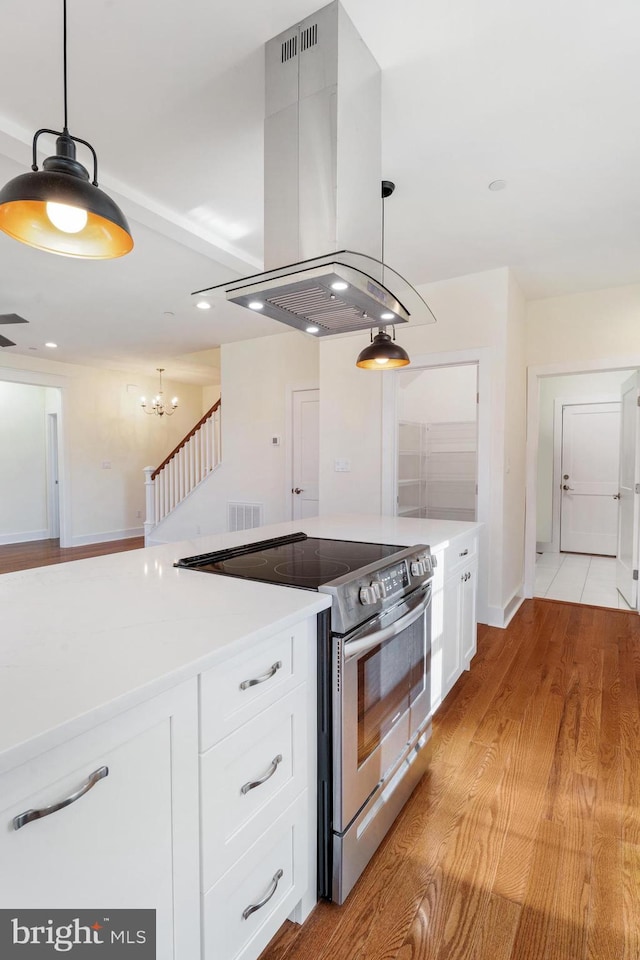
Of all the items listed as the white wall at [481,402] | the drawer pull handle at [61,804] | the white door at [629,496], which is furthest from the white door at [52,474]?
the drawer pull handle at [61,804]

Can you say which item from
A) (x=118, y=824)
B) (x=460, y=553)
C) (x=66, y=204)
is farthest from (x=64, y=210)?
(x=460, y=553)

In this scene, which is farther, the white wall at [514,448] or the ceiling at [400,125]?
the white wall at [514,448]

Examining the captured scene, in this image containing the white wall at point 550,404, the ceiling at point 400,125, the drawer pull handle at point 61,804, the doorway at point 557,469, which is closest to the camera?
the drawer pull handle at point 61,804

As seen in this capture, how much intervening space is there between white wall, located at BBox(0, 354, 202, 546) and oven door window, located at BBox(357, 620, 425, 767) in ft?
21.7

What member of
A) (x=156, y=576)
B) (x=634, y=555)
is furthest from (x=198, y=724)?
(x=634, y=555)

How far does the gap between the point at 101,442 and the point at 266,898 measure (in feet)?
24.1

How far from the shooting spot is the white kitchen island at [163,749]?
0.73 meters

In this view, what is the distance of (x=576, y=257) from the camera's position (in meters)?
3.51

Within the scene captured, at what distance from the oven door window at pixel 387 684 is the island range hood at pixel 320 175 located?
1230 mm

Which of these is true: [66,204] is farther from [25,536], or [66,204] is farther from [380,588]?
[25,536]

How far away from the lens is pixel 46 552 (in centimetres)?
661

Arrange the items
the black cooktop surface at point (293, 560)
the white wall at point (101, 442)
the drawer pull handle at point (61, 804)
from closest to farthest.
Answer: the drawer pull handle at point (61, 804) < the black cooktop surface at point (293, 560) < the white wall at point (101, 442)

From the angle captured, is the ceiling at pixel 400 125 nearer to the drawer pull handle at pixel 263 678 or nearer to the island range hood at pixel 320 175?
the island range hood at pixel 320 175

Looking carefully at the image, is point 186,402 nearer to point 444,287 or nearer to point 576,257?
point 444,287
